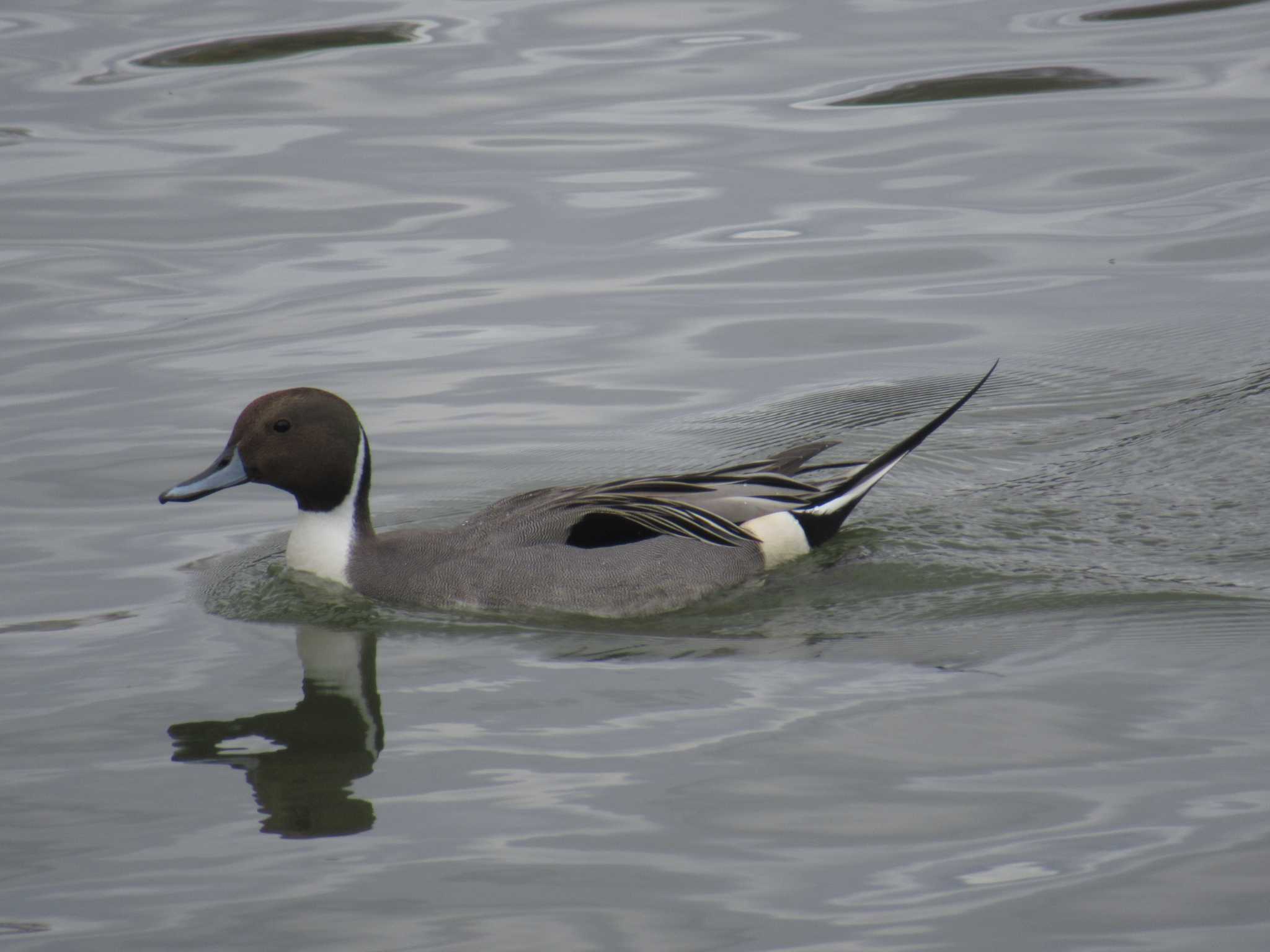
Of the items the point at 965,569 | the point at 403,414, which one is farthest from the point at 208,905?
the point at 403,414

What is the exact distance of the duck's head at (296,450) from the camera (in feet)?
22.2

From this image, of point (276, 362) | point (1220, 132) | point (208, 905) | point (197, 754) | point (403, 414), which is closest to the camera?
point (208, 905)

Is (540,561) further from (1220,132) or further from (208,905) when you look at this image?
(1220,132)

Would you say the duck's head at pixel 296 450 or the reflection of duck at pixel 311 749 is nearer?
the reflection of duck at pixel 311 749

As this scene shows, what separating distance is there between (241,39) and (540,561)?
37.7 ft

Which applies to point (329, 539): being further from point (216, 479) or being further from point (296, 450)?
point (216, 479)

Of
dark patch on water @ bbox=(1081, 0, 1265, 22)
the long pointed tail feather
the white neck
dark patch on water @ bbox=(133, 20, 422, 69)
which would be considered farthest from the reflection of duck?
dark patch on water @ bbox=(1081, 0, 1265, 22)

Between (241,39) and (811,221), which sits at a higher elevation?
(241,39)

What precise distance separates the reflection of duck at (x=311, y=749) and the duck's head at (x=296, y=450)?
3.17 feet

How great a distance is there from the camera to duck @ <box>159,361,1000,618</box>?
21.8ft

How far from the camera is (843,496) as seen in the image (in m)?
7.26

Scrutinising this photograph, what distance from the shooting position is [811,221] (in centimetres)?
1223

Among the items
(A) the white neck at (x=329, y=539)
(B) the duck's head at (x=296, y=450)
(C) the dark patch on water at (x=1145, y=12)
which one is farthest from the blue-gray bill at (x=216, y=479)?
(C) the dark patch on water at (x=1145, y=12)

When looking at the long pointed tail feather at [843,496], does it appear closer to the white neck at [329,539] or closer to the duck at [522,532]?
the duck at [522,532]
